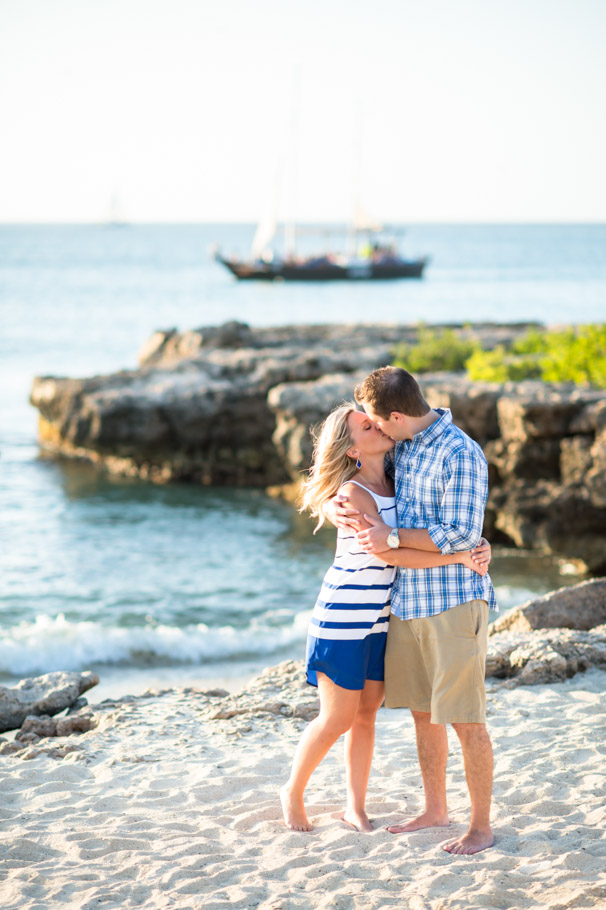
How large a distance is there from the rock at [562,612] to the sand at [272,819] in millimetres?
989

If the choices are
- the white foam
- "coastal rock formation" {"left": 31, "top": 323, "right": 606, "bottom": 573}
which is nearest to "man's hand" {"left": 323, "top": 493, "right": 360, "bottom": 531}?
the white foam

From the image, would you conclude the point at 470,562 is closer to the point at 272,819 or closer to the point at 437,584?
the point at 437,584

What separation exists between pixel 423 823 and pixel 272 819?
729 mm

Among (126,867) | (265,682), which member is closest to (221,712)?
(265,682)

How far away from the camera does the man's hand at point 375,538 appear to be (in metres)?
3.86

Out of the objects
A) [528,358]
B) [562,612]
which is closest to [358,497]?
[562,612]

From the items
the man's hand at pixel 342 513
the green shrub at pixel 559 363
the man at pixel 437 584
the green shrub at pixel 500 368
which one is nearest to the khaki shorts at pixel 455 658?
the man at pixel 437 584

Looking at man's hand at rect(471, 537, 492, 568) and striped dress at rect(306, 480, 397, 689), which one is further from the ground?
man's hand at rect(471, 537, 492, 568)

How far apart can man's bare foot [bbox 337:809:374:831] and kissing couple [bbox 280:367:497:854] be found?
1.16 ft

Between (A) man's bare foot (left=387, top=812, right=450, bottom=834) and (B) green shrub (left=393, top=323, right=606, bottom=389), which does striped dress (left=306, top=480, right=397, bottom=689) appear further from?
(B) green shrub (left=393, top=323, right=606, bottom=389)

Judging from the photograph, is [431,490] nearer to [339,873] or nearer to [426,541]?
[426,541]

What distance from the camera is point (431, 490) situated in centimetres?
391

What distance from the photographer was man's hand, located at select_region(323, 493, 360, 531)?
397 cm

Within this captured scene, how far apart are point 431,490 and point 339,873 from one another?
1.63 meters
